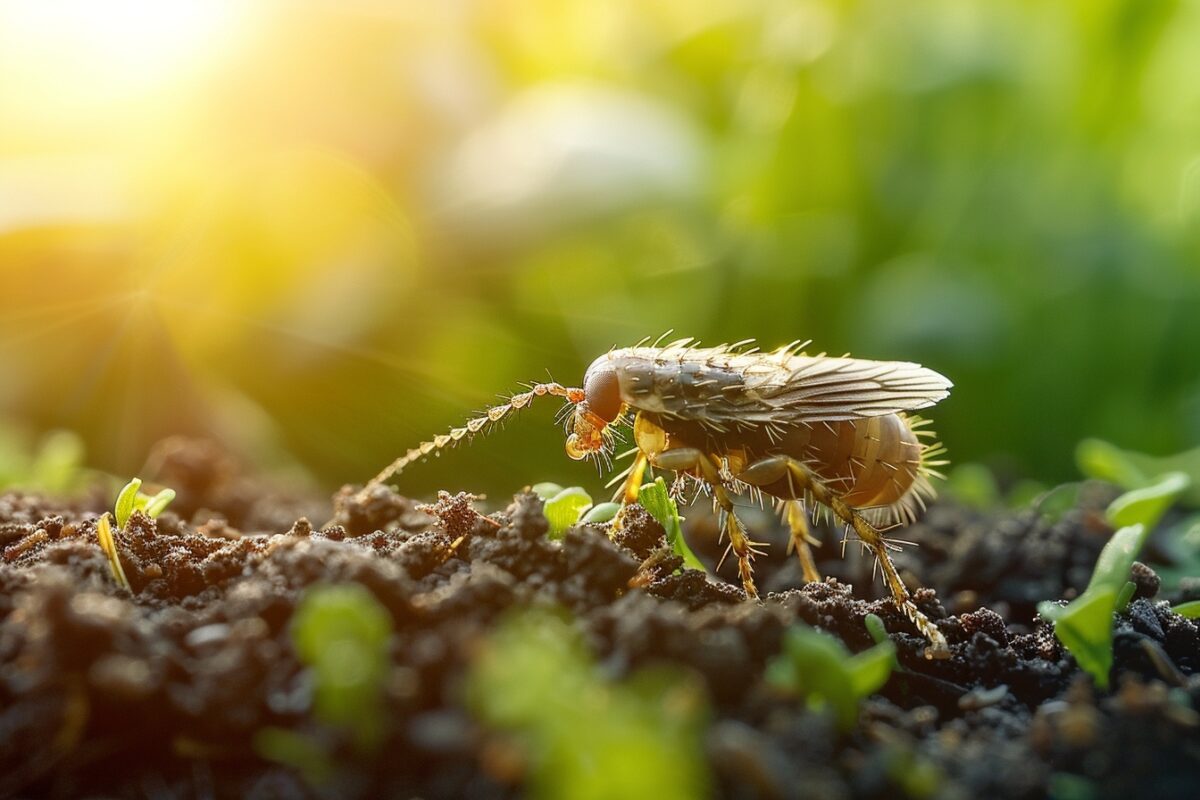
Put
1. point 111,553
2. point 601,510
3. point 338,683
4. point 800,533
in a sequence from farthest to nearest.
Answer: point 800,533, point 601,510, point 111,553, point 338,683

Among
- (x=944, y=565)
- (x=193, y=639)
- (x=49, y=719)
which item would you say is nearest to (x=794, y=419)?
(x=944, y=565)

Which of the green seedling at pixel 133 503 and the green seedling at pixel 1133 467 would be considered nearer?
the green seedling at pixel 133 503

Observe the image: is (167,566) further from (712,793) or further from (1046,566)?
(1046,566)

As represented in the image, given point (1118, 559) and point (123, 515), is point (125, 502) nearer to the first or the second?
point (123, 515)

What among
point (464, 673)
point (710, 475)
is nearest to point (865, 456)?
point (710, 475)

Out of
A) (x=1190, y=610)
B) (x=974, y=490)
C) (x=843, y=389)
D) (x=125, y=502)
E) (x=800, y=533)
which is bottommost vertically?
(x=1190, y=610)

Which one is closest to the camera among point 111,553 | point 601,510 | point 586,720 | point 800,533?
point 586,720

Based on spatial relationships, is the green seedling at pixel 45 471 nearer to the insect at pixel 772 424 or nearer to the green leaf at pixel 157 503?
the green leaf at pixel 157 503

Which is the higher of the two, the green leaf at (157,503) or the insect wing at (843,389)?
the insect wing at (843,389)

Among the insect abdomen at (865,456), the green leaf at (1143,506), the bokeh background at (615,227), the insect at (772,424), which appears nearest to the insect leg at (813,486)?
the insect at (772,424)
